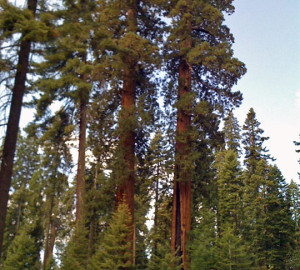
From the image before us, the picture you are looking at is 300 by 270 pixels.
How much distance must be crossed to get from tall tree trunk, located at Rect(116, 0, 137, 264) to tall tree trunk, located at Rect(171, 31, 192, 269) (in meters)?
1.84

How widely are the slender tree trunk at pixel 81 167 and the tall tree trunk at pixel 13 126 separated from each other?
3.55m

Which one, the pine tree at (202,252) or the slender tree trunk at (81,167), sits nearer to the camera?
the pine tree at (202,252)

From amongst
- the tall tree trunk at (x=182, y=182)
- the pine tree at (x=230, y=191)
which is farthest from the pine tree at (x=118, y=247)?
the pine tree at (x=230, y=191)

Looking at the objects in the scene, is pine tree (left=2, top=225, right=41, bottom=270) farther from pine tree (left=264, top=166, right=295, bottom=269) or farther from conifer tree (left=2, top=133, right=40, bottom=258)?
pine tree (left=264, top=166, right=295, bottom=269)

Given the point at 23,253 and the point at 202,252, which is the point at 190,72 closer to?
the point at 202,252

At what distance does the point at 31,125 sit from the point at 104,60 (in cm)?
384

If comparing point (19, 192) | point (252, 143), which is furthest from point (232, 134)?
point (19, 192)

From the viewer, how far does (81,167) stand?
13.9 metres

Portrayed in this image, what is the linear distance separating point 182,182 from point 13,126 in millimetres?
7226

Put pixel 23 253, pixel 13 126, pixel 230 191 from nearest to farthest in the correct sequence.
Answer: pixel 13 126
pixel 23 253
pixel 230 191

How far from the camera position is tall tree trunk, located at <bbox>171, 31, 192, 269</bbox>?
44.7ft

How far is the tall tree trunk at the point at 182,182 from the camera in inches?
536

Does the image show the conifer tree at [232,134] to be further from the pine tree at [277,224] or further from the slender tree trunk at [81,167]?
the slender tree trunk at [81,167]

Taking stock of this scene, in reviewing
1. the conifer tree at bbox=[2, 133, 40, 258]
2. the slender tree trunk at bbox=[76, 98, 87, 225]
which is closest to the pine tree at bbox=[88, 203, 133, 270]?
the slender tree trunk at bbox=[76, 98, 87, 225]
